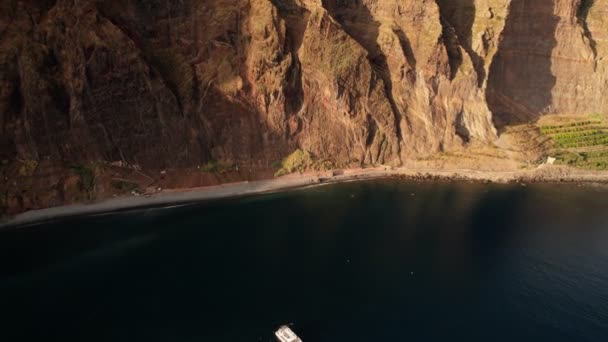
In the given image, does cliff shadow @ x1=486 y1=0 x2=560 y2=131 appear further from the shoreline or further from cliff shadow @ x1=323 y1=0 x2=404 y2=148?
cliff shadow @ x1=323 y1=0 x2=404 y2=148

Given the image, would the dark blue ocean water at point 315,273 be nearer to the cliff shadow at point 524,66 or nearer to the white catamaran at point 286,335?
the white catamaran at point 286,335

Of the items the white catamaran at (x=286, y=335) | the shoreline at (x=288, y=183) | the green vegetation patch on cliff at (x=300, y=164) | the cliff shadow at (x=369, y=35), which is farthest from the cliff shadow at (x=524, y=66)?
the white catamaran at (x=286, y=335)

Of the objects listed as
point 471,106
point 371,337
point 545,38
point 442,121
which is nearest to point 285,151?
point 442,121

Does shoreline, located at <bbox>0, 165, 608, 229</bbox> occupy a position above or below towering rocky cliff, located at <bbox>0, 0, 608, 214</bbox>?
below

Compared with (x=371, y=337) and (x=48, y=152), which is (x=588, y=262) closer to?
(x=371, y=337)

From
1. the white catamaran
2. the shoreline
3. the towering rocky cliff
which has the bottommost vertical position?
the white catamaran

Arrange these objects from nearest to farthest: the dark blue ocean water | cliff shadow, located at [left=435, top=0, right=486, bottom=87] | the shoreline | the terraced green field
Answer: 1. the dark blue ocean water
2. the shoreline
3. the terraced green field
4. cliff shadow, located at [left=435, top=0, right=486, bottom=87]

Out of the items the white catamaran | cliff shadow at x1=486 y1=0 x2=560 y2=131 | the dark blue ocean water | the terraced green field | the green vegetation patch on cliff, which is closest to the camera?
the white catamaran

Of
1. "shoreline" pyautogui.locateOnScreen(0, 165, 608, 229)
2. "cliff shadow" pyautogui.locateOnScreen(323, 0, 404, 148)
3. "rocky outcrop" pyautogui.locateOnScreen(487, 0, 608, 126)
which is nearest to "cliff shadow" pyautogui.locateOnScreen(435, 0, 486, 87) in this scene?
"cliff shadow" pyautogui.locateOnScreen(323, 0, 404, 148)
